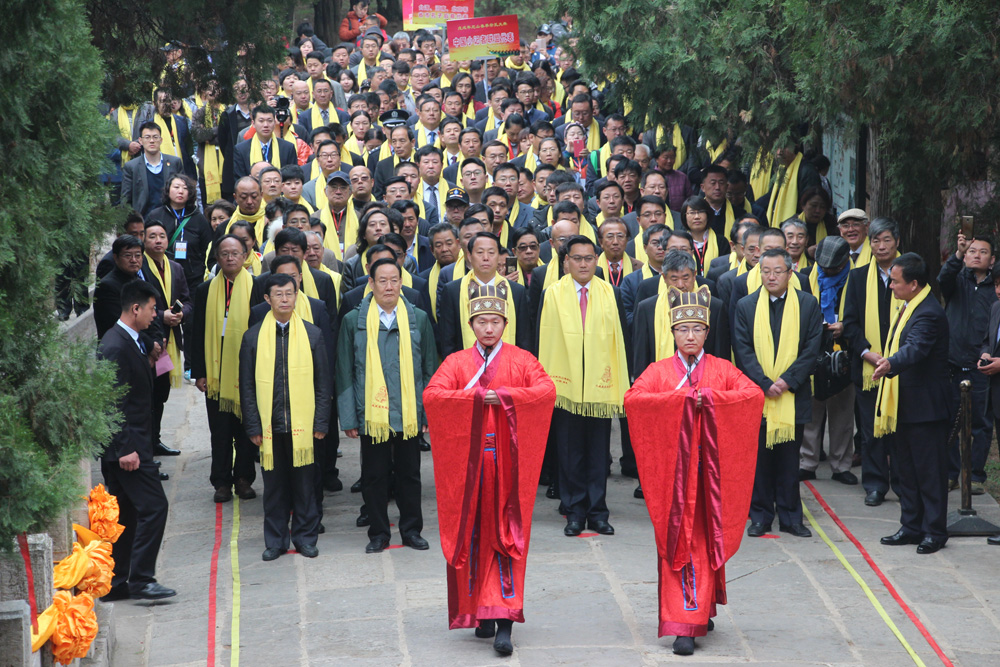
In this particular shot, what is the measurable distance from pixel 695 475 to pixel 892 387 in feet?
8.13

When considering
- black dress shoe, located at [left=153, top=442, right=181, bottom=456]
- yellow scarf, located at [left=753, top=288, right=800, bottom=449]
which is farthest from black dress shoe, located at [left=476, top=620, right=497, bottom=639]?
black dress shoe, located at [left=153, top=442, right=181, bottom=456]

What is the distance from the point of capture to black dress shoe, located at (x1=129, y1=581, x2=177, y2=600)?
22.9 feet

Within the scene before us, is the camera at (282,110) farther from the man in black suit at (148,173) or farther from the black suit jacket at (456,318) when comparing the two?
the black suit jacket at (456,318)

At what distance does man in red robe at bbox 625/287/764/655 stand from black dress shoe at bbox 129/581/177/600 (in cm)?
295

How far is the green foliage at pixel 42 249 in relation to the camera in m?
3.96

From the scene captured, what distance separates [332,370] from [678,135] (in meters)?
5.14

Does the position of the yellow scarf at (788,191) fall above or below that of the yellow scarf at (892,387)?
above

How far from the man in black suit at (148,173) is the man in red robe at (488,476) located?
21.1ft

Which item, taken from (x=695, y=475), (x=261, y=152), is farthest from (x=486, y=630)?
(x=261, y=152)

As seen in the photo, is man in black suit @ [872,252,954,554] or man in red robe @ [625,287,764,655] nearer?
man in red robe @ [625,287,764,655]

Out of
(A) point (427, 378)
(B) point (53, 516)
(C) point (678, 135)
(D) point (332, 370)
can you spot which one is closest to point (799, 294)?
(A) point (427, 378)

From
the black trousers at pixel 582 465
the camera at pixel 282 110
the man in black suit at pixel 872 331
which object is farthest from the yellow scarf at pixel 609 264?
the camera at pixel 282 110

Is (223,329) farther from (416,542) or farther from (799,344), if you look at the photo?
(799,344)

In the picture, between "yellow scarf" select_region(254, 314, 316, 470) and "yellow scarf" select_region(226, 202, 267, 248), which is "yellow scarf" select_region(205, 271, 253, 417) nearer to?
"yellow scarf" select_region(254, 314, 316, 470)
